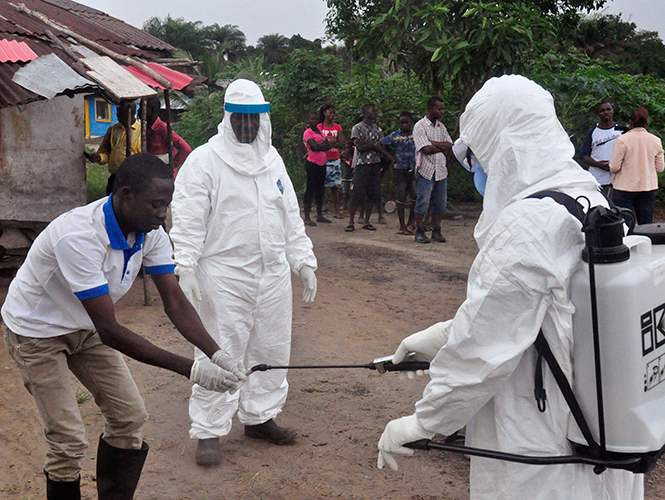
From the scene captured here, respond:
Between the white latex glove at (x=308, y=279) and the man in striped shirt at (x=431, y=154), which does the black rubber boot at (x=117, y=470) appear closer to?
the white latex glove at (x=308, y=279)

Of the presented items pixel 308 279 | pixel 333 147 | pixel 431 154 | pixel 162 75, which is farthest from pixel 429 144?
pixel 308 279

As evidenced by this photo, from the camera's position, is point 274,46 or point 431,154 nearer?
point 431,154

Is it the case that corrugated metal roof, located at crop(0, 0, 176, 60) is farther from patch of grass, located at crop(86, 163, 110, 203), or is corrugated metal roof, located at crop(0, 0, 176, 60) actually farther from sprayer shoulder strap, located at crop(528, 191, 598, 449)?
sprayer shoulder strap, located at crop(528, 191, 598, 449)

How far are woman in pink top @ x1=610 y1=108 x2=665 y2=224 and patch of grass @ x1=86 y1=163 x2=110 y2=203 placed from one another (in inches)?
274

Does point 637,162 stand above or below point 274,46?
below

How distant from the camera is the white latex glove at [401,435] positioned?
7.24 ft

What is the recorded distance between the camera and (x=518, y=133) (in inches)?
84.6

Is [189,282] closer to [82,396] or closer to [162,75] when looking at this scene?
[82,396]

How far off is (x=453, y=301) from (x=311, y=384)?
2.53 meters

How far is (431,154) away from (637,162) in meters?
2.50

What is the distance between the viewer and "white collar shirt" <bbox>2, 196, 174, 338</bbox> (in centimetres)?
254

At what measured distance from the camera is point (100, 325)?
2.56 m

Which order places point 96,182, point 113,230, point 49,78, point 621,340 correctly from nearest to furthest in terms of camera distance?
point 621,340, point 113,230, point 49,78, point 96,182

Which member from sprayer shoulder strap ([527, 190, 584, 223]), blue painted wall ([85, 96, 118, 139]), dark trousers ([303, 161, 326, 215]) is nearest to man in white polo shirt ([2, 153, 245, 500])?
sprayer shoulder strap ([527, 190, 584, 223])
